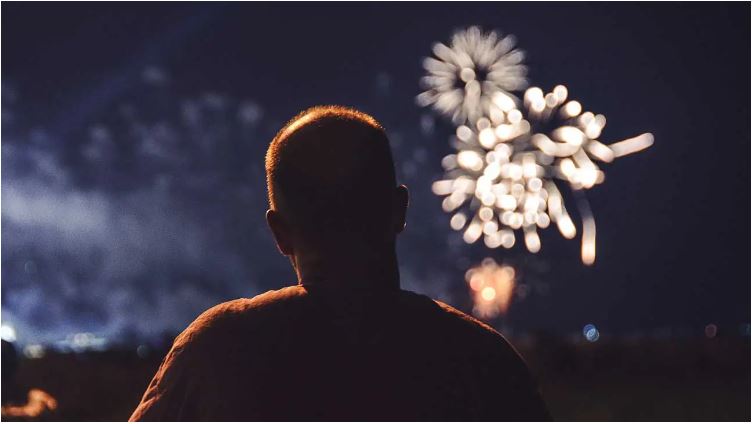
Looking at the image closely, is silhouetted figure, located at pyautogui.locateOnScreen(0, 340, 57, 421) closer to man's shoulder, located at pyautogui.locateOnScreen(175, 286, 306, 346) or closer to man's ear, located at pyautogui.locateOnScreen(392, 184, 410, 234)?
man's shoulder, located at pyautogui.locateOnScreen(175, 286, 306, 346)

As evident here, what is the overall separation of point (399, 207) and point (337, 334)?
46 cm

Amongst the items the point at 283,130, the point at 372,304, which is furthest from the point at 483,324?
the point at 283,130

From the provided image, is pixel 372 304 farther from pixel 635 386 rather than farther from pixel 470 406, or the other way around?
pixel 635 386

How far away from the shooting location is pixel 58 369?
92.2 feet

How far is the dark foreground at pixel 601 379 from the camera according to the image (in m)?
22.4

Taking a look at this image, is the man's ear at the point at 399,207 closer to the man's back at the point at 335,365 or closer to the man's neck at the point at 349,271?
the man's neck at the point at 349,271

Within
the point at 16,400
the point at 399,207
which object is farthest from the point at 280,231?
the point at 16,400

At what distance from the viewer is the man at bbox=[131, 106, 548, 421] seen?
1703mm

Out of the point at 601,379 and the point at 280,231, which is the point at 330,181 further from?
the point at 601,379

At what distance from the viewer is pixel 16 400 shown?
12.6 feet

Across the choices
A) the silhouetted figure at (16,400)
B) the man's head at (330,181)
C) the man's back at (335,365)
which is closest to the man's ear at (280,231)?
the man's head at (330,181)

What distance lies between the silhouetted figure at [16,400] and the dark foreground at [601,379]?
1718cm

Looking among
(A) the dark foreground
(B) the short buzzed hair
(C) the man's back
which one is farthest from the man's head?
(A) the dark foreground

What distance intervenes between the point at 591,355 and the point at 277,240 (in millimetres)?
34555
